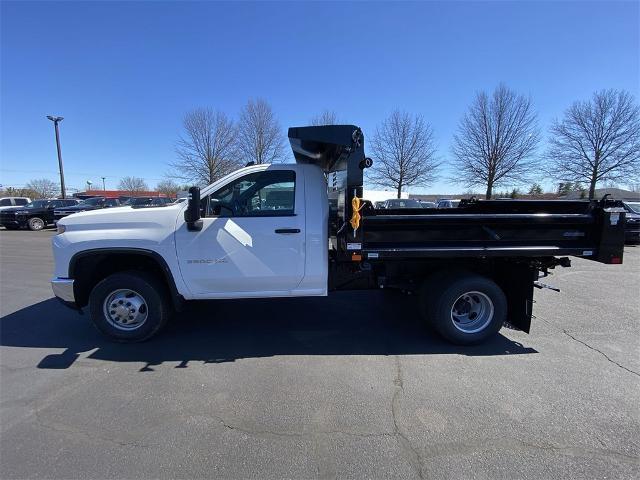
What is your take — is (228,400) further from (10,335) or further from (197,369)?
(10,335)

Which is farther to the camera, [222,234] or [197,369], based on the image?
[222,234]

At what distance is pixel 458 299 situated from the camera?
450cm

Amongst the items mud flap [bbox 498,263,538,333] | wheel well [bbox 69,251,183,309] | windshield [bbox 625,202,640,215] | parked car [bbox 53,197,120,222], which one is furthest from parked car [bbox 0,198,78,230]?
windshield [bbox 625,202,640,215]

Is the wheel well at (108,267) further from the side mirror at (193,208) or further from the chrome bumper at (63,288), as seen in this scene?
the side mirror at (193,208)

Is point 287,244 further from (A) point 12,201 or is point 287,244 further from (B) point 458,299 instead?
(A) point 12,201

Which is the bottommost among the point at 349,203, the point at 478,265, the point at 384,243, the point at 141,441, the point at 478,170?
the point at 141,441

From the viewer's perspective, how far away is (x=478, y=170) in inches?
1099

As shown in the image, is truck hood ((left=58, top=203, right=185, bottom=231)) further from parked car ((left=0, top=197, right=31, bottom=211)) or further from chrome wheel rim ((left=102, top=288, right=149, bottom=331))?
parked car ((left=0, top=197, right=31, bottom=211))

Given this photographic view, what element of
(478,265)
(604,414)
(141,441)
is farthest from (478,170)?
(141,441)

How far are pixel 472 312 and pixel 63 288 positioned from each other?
490 centimetres

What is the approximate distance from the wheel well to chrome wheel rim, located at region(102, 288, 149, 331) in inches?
12.4

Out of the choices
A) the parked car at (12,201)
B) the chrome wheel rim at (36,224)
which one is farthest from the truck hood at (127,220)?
the parked car at (12,201)

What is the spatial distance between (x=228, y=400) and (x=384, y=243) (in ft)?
7.70

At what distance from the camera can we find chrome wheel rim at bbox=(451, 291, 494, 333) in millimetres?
4445
